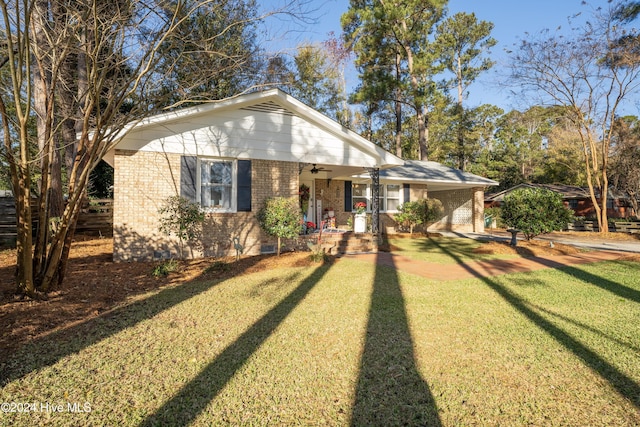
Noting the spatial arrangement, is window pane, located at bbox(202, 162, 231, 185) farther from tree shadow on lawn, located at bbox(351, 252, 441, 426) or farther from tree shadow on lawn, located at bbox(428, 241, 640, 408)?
tree shadow on lawn, located at bbox(428, 241, 640, 408)

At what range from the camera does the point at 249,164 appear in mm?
9273

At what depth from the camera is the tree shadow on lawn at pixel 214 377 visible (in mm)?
2365

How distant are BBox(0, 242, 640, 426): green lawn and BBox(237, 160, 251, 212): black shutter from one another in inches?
161

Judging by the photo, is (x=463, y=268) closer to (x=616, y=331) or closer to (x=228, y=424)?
(x=616, y=331)

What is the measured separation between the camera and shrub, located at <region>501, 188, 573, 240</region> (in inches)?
413

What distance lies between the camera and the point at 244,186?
9.24 metres

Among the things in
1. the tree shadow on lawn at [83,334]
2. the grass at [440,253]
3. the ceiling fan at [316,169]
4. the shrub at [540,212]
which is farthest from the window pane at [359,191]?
the tree shadow on lawn at [83,334]

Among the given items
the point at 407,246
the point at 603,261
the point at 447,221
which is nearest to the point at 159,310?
the point at 407,246

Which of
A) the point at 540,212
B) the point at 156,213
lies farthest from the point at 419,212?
the point at 156,213

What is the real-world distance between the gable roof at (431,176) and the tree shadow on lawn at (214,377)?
12588 millimetres

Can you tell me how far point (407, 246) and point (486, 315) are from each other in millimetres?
7821

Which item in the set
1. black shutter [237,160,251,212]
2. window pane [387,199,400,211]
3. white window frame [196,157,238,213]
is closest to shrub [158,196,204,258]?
white window frame [196,157,238,213]

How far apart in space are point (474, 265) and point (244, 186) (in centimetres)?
669

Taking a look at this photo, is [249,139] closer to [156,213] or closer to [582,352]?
[156,213]
